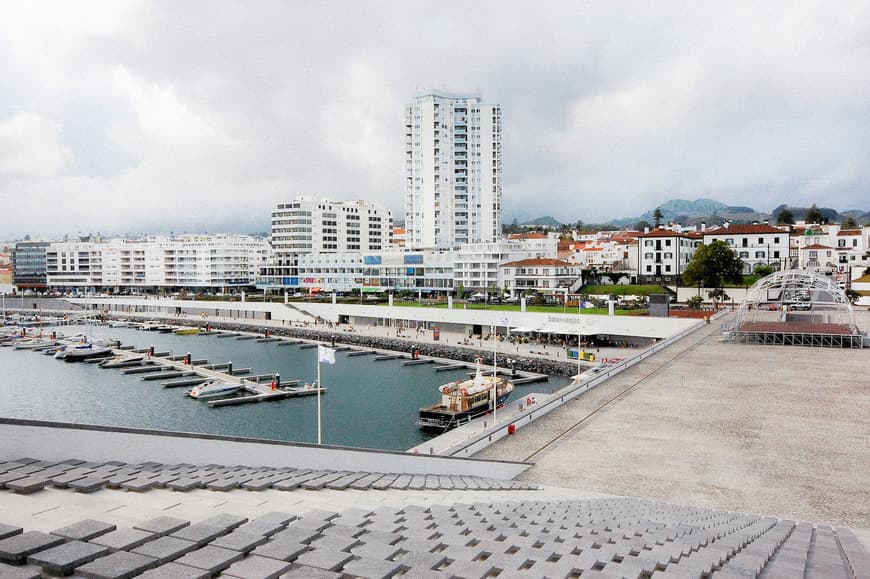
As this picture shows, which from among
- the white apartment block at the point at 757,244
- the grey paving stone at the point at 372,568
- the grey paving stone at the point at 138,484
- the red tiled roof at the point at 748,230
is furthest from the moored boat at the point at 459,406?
the red tiled roof at the point at 748,230

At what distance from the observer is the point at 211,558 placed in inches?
209

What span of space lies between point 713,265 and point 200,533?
65282 millimetres

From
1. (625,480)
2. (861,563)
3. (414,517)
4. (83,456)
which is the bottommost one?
(625,480)

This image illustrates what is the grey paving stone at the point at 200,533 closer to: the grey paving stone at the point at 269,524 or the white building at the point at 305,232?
the grey paving stone at the point at 269,524

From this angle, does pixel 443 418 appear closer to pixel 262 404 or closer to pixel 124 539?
pixel 262 404

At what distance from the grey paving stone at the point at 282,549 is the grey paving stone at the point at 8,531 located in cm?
204

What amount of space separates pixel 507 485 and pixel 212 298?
96217 mm

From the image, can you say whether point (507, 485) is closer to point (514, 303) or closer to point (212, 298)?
point (514, 303)

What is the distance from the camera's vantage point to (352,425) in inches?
1307

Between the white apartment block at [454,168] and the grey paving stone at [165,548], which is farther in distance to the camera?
the white apartment block at [454,168]

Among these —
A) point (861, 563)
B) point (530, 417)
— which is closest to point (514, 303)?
point (530, 417)

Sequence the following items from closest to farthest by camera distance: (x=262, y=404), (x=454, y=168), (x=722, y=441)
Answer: (x=722, y=441)
(x=262, y=404)
(x=454, y=168)

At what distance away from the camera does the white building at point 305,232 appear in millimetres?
111250

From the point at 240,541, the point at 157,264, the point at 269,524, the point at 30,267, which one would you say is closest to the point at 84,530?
the point at 240,541
